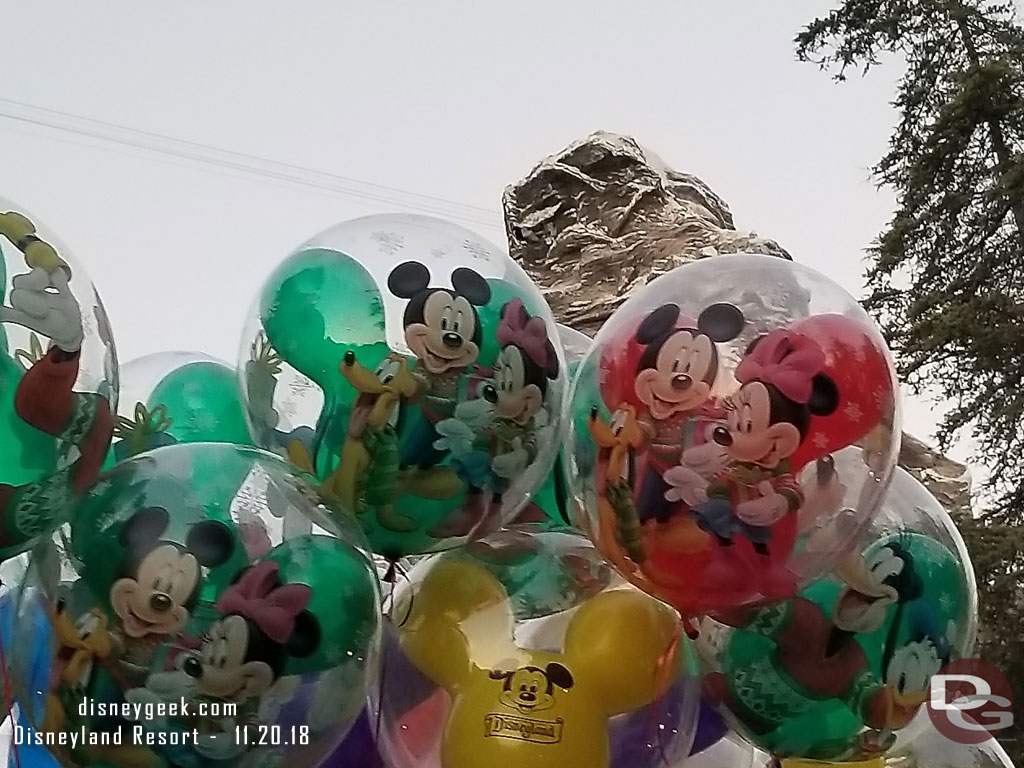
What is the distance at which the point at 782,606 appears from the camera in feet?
3.64

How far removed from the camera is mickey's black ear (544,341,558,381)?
118cm

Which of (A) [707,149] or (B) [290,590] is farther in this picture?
(A) [707,149]

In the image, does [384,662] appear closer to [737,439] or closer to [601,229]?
[737,439]

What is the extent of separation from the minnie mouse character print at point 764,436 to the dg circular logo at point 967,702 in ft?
1.17

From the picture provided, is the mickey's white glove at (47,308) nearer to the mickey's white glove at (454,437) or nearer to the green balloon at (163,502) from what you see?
the green balloon at (163,502)

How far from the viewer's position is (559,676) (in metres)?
1.08

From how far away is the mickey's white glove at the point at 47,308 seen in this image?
0.97 m

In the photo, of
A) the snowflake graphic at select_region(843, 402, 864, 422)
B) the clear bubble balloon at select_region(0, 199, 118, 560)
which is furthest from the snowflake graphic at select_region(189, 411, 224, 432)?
the snowflake graphic at select_region(843, 402, 864, 422)

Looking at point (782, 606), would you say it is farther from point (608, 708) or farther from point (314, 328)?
point (314, 328)

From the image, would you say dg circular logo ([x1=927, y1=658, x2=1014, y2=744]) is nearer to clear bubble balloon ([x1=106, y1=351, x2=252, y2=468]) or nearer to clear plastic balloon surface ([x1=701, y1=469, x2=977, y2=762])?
clear plastic balloon surface ([x1=701, y1=469, x2=977, y2=762])

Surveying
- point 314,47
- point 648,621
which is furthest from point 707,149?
point 648,621

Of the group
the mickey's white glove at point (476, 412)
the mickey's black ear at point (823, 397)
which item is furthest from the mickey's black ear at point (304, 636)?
the mickey's black ear at point (823, 397)

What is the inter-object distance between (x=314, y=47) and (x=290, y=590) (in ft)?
7.27

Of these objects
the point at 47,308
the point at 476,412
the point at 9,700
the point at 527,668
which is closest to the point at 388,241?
the point at 476,412
